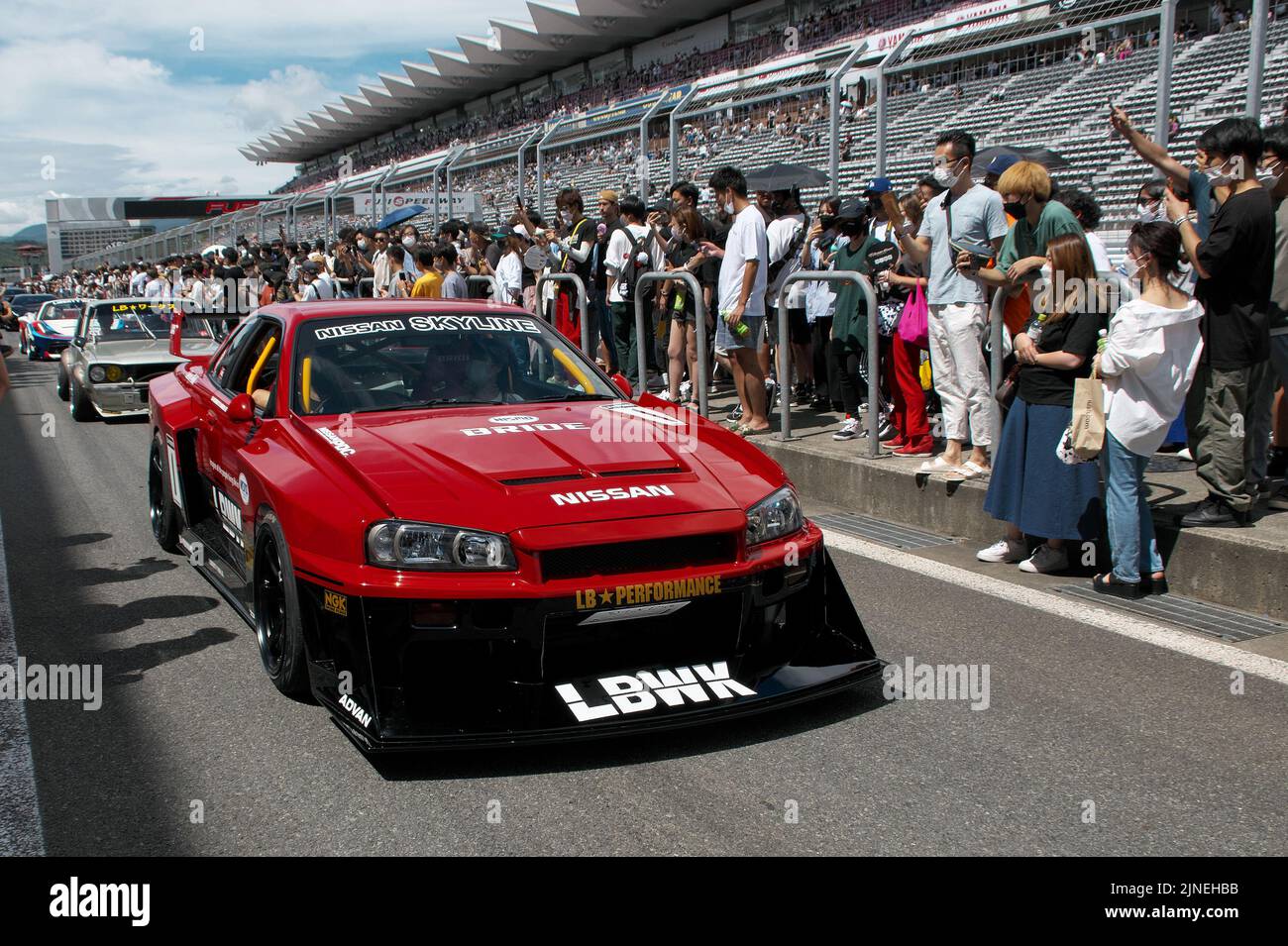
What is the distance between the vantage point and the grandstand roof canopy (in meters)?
46.0

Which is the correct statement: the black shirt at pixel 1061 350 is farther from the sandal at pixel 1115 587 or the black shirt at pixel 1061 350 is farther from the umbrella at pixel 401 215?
the umbrella at pixel 401 215

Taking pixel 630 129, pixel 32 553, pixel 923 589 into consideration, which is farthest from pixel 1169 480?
pixel 630 129

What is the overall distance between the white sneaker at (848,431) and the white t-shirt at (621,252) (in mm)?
2914

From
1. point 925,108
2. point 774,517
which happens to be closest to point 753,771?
point 774,517

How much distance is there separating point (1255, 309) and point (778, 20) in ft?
125

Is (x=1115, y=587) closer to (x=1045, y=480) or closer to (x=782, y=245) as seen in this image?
(x=1045, y=480)

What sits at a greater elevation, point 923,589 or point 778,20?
point 778,20

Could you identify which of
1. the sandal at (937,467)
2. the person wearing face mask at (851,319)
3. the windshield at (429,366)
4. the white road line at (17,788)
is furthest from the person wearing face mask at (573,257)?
the white road line at (17,788)

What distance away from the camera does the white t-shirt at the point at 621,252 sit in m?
10.9

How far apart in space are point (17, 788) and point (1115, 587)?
4.50m

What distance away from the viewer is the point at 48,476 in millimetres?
9914

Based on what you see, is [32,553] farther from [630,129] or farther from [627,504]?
[630,129]

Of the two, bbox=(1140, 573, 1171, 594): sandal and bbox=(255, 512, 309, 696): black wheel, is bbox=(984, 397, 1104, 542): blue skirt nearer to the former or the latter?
bbox=(1140, 573, 1171, 594): sandal

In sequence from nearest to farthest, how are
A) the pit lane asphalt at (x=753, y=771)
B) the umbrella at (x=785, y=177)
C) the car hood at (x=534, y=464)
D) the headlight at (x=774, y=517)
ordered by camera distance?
1. the pit lane asphalt at (x=753, y=771)
2. the car hood at (x=534, y=464)
3. the headlight at (x=774, y=517)
4. the umbrella at (x=785, y=177)
